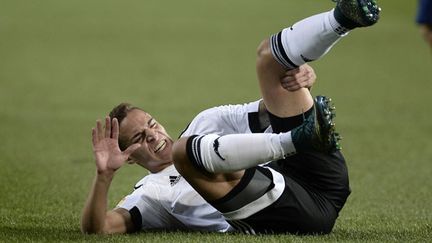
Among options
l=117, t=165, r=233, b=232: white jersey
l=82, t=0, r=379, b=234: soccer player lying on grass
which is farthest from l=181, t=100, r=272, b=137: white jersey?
l=117, t=165, r=233, b=232: white jersey

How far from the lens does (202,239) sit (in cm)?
558

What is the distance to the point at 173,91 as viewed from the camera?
714 inches

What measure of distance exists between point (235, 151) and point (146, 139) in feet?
3.34

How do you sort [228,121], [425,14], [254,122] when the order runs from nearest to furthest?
[254,122] < [228,121] < [425,14]

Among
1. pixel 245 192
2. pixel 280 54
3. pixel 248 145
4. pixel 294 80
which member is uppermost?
pixel 280 54

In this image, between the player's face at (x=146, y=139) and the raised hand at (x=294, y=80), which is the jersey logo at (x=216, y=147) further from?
the player's face at (x=146, y=139)

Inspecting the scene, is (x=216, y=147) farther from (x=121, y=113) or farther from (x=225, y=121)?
(x=225, y=121)

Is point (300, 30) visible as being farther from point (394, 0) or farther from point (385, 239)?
point (394, 0)

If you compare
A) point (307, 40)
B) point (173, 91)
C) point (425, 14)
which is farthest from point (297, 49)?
point (173, 91)

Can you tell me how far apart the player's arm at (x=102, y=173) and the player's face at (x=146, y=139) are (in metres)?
0.35

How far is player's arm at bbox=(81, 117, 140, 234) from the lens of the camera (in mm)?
5562

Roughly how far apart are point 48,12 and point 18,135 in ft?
63.3

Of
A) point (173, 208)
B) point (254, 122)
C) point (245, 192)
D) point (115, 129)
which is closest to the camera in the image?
point (245, 192)

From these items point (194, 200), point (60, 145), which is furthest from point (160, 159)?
point (60, 145)
